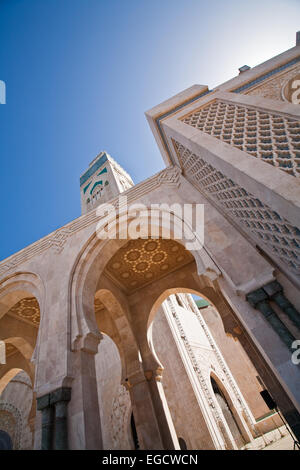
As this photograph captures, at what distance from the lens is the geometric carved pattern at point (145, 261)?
555 centimetres

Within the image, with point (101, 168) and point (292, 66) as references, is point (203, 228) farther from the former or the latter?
point (101, 168)

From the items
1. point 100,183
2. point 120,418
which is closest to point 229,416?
point 120,418

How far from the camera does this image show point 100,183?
11656 mm

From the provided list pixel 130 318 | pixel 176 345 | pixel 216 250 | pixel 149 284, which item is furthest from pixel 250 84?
pixel 176 345

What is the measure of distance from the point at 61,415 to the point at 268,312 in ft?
8.83

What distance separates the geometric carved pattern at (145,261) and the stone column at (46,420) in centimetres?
315

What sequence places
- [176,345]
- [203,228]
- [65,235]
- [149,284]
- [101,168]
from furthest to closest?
[101,168]
[176,345]
[149,284]
[65,235]
[203,228]

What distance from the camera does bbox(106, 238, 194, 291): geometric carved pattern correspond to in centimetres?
555

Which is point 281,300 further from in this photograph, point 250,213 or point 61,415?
point 61,415

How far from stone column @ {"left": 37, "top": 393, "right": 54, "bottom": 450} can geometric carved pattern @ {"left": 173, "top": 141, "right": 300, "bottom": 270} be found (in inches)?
131

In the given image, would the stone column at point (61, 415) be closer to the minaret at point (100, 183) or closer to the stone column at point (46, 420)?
the stone column at point (46, 420)

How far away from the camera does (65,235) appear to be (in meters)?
4.99

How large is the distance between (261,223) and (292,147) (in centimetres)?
79

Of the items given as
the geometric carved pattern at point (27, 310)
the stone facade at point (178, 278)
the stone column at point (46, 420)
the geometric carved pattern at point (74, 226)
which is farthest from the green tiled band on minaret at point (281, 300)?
the geometric carved pattern at point (27, 310)
